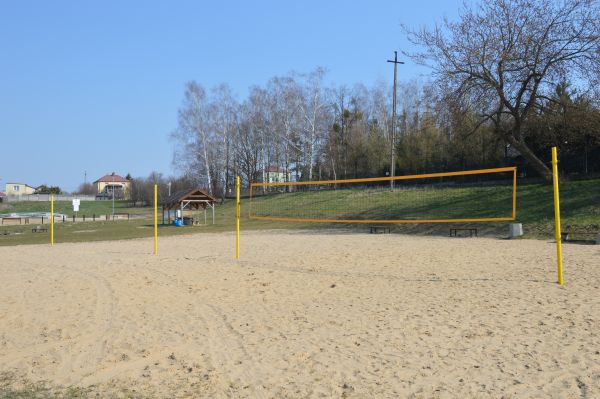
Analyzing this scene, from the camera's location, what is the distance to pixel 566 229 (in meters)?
17.4

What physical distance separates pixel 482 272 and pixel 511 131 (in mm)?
16881

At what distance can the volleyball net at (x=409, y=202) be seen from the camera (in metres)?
23.9

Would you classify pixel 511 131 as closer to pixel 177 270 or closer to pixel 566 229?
pixel 566 229

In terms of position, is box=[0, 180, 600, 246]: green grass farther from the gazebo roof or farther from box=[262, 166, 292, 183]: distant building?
box=[262, 166, 292, 183]: distant building

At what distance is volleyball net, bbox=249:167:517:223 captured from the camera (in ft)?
78.3

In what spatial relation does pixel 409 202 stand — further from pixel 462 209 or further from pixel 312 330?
pixel 312 330

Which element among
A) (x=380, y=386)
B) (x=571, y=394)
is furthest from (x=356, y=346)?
(x=571, y=394)

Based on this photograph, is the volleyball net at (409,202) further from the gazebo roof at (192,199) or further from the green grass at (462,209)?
the gazebo roof at (192,199)

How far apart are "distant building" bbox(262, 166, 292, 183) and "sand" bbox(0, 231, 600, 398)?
4677 centimetres

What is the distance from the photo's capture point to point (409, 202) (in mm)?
29125

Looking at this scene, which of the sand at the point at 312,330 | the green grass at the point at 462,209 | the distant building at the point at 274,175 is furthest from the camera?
the distant building at the point at 274,175

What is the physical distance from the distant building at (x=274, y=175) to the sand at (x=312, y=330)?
153ft

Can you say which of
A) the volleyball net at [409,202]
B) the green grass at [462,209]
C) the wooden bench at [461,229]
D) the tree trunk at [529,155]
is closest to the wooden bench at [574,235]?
the green grass at [462,209]

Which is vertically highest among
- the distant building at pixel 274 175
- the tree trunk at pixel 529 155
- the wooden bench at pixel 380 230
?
the distant building at pixel 274 175
